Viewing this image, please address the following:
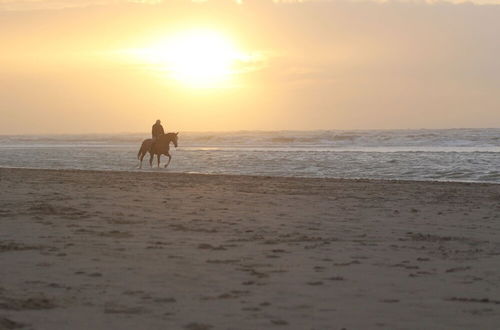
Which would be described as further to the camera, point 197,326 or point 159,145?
point 159,145

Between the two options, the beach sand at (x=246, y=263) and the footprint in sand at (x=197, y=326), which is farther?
the beach sand at (x=246, y=263)

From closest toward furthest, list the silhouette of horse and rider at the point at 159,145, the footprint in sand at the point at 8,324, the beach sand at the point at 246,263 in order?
the footprint in sand at the point at 8,324 < the beach sand at the point at 246,263 < the silhouette of horse and rider at the point at 159,145

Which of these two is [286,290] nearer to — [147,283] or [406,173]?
[147,283]

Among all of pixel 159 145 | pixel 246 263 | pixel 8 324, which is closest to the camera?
pixel 8 324

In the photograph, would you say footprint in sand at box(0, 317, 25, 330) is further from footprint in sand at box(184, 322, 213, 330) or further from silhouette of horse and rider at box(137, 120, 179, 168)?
silhouette of horse and rider at box(137, 120, 179, 168)

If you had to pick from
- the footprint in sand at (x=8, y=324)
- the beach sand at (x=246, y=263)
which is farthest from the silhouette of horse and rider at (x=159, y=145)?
the footprint in sand at (x=8, y=324)

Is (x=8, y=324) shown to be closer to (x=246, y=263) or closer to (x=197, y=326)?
(x=197, y=326)

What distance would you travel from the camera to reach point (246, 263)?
711 centimetres

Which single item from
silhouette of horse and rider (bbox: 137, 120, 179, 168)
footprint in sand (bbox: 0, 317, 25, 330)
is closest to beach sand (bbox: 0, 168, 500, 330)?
footprint in sand (bbox: 0, 317, 25, 330)

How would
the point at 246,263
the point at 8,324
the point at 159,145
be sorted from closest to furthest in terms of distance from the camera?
1. the point at 8,324
2. the point at 246,263
3. the point at 159,145

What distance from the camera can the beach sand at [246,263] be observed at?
523 centimetres

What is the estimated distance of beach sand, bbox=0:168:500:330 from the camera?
523 cm

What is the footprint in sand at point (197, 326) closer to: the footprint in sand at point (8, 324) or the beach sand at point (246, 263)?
the beach sand at point (246, 263)

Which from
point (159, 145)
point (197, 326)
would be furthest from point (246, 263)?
point (159, 145)
